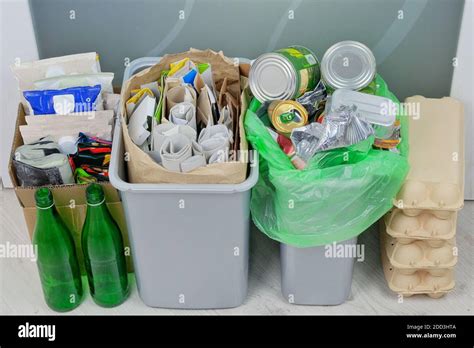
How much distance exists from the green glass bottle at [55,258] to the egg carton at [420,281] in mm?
749

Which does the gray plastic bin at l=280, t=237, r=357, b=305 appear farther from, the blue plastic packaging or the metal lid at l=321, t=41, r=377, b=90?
the blue plastic packaging

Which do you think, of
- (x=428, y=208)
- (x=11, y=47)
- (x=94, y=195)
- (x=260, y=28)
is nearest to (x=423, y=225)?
(x=428, y=208)

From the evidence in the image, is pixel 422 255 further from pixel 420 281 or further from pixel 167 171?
pixel 167 171

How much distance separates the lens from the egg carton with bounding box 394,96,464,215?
5.31ft

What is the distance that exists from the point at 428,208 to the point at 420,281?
0.74ft

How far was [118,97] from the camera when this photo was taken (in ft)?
5.84

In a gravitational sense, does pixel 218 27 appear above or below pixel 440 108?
above

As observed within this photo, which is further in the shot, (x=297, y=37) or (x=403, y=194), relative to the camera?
(x=297, y=37)

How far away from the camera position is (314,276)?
1.73m

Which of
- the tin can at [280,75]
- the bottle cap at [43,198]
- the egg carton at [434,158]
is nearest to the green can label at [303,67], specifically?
the tin can at [280,75]

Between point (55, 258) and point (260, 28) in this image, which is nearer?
point (55, 258)
